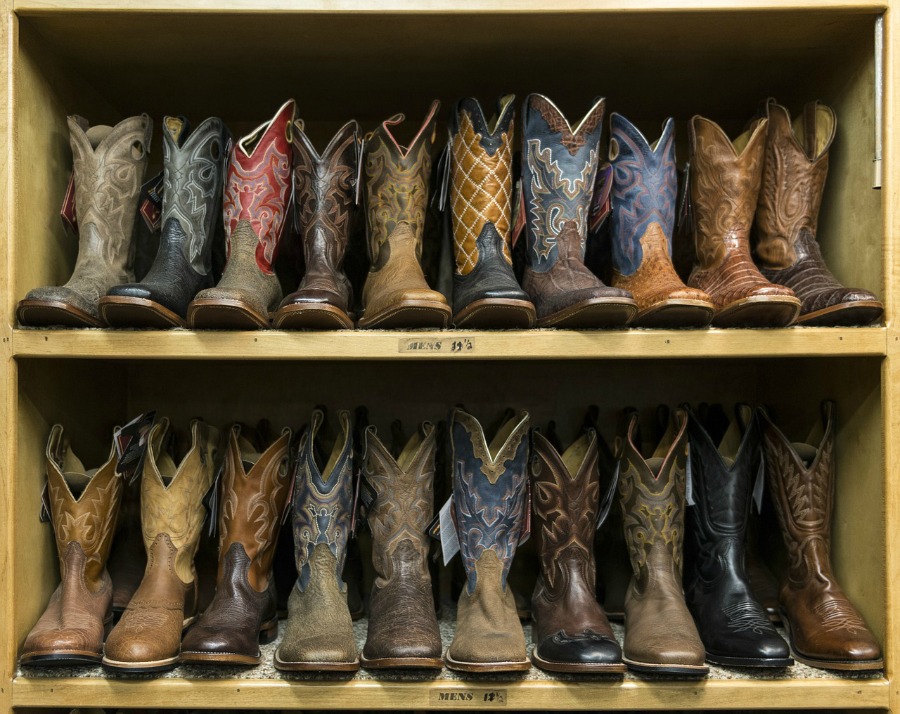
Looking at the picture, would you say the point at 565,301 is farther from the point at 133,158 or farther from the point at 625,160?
the point at 133,158

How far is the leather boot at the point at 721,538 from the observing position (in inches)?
60.7

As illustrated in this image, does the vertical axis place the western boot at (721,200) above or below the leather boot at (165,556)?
above

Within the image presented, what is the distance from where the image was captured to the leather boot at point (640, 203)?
1.60 m

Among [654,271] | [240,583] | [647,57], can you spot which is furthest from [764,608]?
[647,57]

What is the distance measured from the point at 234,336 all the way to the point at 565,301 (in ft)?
2.18

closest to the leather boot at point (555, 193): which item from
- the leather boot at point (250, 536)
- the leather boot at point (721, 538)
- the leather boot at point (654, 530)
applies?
the leather boot at point (654, 530)

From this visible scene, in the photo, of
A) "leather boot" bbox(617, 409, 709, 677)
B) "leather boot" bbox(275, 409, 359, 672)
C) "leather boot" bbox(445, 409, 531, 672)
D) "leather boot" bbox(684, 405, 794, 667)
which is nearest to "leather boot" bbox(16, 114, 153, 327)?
"leather boot" bbox(275, 409, 359, 672)

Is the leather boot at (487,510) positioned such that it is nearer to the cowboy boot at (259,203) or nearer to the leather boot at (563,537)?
the leather boot at (563,537)

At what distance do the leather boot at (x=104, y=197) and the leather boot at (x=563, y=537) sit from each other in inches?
39.6

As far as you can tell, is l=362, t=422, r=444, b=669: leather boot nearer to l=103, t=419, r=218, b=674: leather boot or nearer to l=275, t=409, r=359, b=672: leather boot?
l=275, t=409, r=359, b=672: leather boot

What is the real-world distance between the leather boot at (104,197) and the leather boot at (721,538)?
136 centimetres

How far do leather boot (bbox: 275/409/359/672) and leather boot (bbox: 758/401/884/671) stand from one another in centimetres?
94

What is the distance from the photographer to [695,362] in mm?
2072

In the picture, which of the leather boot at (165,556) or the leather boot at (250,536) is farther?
the leather boot at (250,536)
